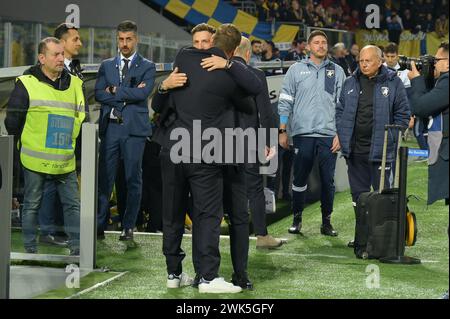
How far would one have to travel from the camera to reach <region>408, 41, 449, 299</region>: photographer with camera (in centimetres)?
529

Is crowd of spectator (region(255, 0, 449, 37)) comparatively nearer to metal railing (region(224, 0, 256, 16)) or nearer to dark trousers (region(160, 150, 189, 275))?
metal railing (region(224, 0, 256, 16))

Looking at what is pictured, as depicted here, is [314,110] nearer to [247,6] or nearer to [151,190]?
[151,190]

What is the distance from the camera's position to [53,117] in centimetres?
677

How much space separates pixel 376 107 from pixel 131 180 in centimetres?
193

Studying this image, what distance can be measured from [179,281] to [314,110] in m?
2.76

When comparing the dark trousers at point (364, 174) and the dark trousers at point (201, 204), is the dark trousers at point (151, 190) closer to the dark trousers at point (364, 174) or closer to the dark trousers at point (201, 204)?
the dark trousers at point (364, 174)

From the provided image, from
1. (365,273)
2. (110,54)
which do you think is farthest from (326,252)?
(110,54)

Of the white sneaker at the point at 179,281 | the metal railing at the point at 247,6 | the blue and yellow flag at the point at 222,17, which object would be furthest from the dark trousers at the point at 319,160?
the metal railing at the point at 247,6

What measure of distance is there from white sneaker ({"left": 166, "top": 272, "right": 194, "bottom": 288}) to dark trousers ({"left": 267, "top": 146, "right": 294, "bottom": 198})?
4100 mm

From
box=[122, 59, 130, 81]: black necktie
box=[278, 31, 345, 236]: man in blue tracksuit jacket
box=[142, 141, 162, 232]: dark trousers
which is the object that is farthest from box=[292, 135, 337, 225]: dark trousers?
box=[122, 59, 130, 81]: black necktie

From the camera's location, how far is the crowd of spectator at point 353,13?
57.9ft

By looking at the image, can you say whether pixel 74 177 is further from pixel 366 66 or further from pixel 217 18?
pixel 217 18

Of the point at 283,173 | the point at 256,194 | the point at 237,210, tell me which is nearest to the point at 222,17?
the point at 283,173

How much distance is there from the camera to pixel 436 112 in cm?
530
